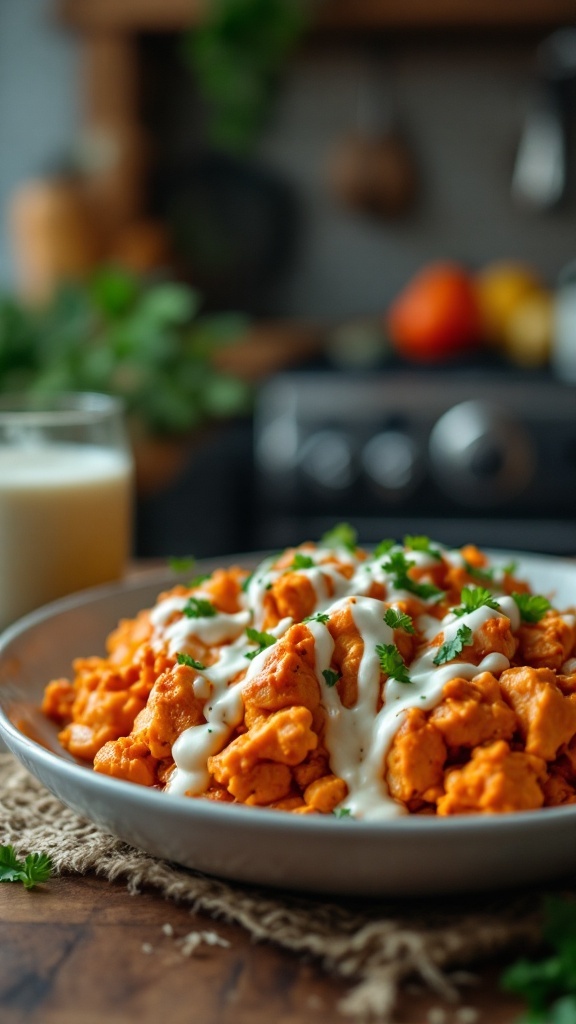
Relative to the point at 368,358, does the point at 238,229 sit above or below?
above

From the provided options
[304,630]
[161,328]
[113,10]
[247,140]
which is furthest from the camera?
[247,140]

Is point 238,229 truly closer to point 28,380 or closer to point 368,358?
point 368,358

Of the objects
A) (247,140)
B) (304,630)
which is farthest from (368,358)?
(304,630)

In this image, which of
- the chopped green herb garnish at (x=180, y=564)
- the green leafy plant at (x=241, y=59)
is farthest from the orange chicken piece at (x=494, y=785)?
the green leafy plant at (x=241, y=59)

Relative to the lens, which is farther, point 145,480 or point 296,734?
point 145,480

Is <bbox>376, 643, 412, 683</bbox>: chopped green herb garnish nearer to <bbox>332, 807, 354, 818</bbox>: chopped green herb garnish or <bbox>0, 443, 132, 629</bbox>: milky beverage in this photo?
<bbox>332, 807, 354, 818</bbox>: chopped green herb garnish

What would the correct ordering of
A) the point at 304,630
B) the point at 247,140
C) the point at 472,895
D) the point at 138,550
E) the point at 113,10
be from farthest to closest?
the point at 247,140, the point at 113,10, the point at 138,550, the point at 304,630, the point at 472,895
